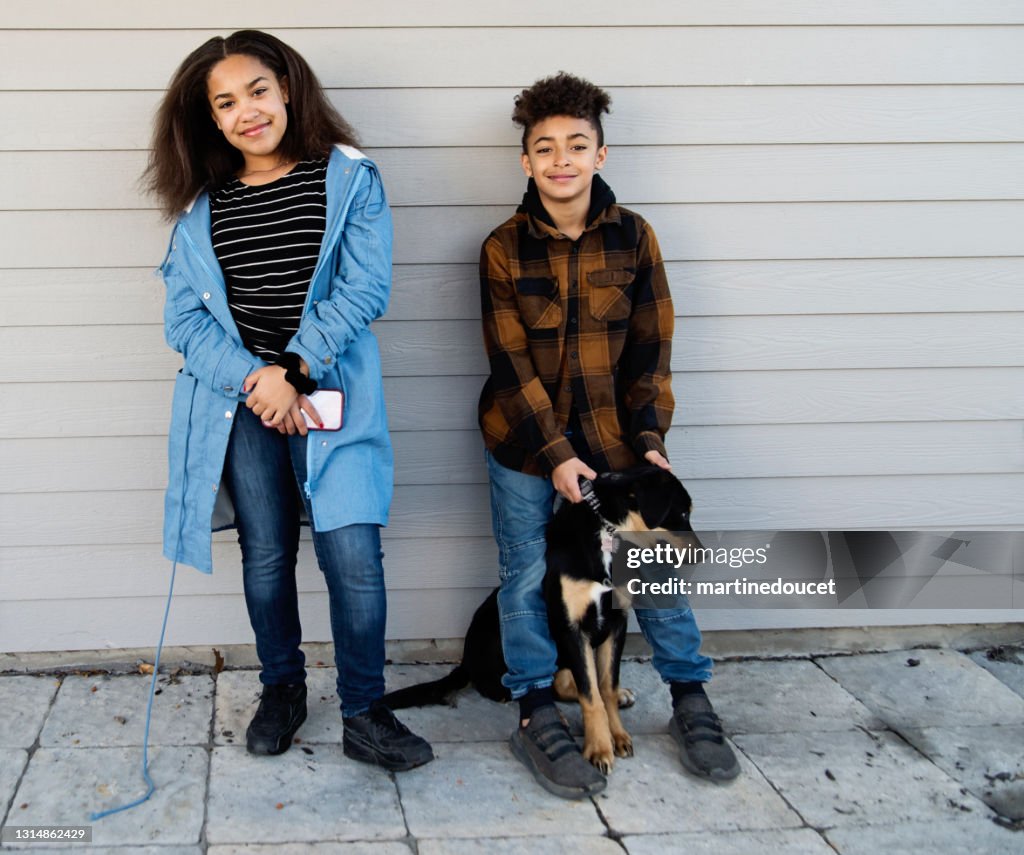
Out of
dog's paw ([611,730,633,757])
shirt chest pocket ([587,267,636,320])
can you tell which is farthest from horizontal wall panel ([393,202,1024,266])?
dog's paw ([611,730,633,757])

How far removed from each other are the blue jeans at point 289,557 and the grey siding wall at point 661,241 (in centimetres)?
52

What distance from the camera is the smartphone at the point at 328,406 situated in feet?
8.50

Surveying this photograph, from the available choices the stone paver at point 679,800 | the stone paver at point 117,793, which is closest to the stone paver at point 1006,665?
the stone paver at point 679,800

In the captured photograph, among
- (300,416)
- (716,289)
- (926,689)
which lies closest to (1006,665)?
(926,689)

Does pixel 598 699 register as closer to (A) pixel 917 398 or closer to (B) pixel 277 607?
(B) pixel 277 607

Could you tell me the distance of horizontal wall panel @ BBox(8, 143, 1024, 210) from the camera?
300cm

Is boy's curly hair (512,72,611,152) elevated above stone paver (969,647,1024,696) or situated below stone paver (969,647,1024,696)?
above

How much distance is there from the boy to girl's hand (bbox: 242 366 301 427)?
1.96 feet

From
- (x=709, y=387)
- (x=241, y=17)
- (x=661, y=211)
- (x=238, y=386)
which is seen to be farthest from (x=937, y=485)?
(x=241, y=17)

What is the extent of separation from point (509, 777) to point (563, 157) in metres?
1.60

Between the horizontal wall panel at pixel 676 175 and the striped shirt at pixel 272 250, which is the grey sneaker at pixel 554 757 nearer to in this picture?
the striped shirt at pixel 272 250

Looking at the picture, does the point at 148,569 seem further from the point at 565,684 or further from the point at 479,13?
the point at 479,13

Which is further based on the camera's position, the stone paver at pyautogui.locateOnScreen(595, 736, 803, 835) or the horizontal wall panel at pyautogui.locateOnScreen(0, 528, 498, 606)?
the horizontal wall panel at pyautogui.locateOnScreen(0, 528, 498, 606)

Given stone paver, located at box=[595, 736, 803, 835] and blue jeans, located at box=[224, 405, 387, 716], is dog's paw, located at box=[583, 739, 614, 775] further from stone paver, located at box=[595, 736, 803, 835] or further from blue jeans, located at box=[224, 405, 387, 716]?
blue jeans, located at box=[224, 405, 387, 716]
